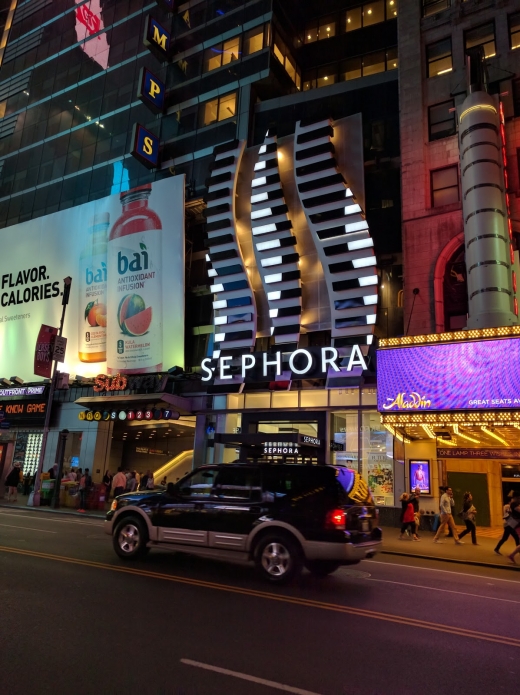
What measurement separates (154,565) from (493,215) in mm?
17960

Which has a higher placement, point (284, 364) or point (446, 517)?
point (284, 364)

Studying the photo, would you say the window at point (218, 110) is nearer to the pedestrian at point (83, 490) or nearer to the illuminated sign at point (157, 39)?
the illuminated sign at point (157, 39)

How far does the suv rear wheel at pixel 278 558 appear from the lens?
27.9 feet

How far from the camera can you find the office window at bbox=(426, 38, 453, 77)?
25359 millimetres

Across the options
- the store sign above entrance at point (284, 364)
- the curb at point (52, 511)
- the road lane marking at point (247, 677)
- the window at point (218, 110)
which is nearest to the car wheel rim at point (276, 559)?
the road lane marking at point (247, 677)

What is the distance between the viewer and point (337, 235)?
2406 centimetres

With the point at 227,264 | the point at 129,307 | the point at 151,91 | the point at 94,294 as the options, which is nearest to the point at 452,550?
the point at 227,264

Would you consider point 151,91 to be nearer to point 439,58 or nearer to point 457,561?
A: point 439,58

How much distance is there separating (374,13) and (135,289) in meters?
23.4

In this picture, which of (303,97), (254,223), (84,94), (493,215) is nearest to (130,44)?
(84,94)

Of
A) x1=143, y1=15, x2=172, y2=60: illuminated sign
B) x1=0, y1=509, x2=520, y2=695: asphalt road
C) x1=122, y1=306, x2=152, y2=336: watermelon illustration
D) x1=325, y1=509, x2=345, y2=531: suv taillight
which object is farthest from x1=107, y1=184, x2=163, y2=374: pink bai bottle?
x1=325, y1=509, x2=345, y2=531: suv taillight

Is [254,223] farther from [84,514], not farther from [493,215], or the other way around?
[84,514]

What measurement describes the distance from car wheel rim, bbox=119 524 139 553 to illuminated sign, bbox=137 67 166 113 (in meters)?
30.6

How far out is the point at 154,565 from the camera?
9461mm
